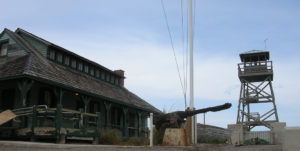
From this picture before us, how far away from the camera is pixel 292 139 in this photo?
5316 millimetres

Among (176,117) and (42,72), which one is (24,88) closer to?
(42,72)

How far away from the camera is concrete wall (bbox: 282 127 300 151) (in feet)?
17.1

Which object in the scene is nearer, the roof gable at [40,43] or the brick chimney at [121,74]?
the roof gable at [40,43]

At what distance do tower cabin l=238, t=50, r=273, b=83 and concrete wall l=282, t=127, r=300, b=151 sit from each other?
30.6 meters

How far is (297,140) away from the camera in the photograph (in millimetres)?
5246

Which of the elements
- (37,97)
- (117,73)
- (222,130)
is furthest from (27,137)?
(222,130)

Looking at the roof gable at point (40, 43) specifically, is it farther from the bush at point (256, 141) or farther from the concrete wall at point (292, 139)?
the concrete wall at point (292, 139)

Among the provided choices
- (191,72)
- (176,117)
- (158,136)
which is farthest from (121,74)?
(176,117)

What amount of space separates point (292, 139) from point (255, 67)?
31.2m

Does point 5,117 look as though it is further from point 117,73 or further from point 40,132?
point 117,73

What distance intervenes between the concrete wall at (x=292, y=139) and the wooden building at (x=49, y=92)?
31.5ft

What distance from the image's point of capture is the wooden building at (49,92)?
1378 cm

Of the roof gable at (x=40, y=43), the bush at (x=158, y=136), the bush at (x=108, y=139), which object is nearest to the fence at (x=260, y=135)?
the bush at (x=108, y=139)

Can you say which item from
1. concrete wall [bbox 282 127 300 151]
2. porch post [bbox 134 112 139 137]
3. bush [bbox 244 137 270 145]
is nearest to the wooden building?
porch post [bbox 134 112 139 137]
